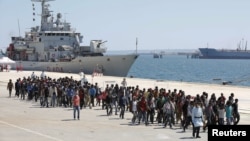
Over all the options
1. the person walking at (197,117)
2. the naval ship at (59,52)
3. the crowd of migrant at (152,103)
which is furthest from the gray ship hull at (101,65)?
the person walking at (197,117)

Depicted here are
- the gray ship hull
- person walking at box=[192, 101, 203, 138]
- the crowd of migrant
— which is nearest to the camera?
person walking at box=[192, 101, 203, 138]

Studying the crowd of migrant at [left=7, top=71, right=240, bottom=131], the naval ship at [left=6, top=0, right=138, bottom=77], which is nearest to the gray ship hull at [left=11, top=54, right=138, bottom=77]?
the naval ship at [left=6, top=0, right=138, bottom=77]

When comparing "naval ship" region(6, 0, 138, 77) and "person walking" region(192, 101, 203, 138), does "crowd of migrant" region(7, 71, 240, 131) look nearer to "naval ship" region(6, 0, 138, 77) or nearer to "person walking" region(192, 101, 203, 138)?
"person walking" region(192, 101, 203, 138)

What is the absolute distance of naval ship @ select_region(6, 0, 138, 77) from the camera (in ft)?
217

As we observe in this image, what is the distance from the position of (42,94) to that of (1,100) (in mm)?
4973

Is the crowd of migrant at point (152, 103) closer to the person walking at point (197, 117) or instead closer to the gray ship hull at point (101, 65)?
the person walking at point (197, 117)

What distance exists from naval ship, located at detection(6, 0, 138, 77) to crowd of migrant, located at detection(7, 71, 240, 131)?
1471 inches

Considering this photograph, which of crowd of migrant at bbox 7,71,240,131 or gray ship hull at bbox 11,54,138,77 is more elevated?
gray ship hull at bbox 11,54,138,77

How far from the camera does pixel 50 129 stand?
19156 millimetres

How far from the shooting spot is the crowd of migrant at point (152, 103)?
1898 cm

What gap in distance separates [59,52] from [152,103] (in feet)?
172

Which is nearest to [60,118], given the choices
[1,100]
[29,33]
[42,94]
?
[42,94]

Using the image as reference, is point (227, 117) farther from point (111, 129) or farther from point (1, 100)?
point (1, 100)

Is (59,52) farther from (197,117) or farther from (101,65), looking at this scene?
(197,117)
